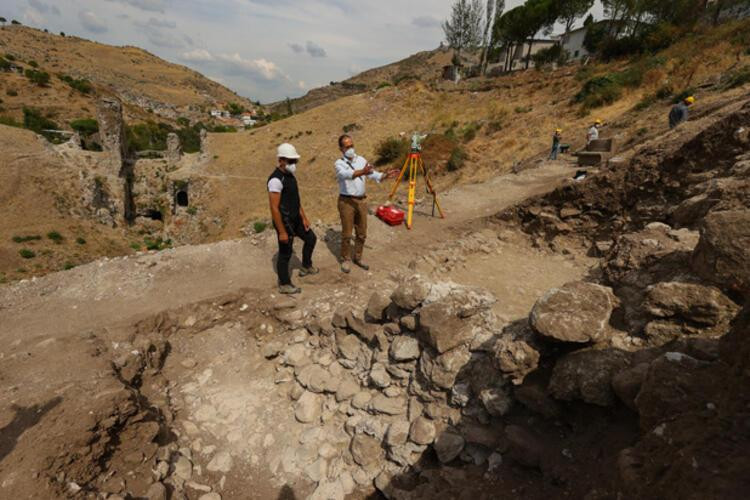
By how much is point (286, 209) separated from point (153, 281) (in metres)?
2.66

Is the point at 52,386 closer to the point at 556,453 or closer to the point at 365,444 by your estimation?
the point at 365,444

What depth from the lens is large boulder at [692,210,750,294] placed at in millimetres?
2561

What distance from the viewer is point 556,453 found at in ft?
8.34

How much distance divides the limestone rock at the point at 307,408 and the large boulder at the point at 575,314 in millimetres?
2703

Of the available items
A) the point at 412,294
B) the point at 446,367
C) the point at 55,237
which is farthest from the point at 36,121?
the point at 446,367

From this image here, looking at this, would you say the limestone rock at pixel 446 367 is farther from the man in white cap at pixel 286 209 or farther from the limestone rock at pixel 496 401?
the man in white cap at pixel 286 209

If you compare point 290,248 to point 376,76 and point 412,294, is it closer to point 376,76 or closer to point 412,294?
point 412,294

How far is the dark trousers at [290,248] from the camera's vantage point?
5227mm

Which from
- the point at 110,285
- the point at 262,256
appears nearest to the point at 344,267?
the point at 262,256

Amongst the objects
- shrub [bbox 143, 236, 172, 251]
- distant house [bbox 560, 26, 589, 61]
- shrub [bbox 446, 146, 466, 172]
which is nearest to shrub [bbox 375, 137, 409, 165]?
shrub [bbox 446, 146, 466, 172]

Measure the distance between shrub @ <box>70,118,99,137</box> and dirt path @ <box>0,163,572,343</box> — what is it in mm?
39830

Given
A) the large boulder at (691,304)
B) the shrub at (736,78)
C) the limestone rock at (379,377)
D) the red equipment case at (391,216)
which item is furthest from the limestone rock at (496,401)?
the shrub at (736,78)

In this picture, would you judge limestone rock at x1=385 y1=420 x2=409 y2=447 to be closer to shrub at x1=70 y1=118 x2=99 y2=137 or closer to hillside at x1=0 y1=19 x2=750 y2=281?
hillside at x1=0 y1=19 x2=750 y2=281

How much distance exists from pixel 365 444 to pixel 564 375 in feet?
6.96
